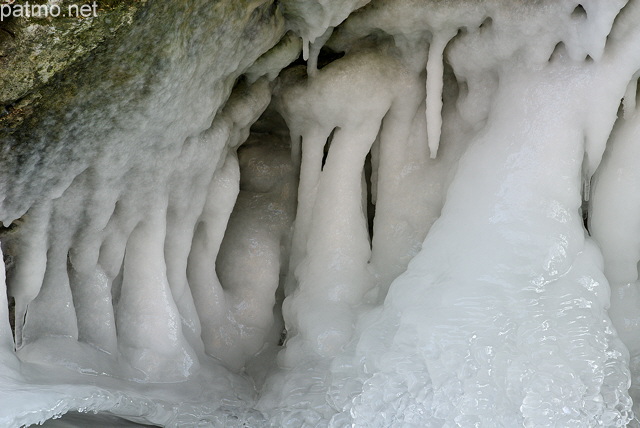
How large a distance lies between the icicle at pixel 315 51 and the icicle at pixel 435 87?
1.20ft

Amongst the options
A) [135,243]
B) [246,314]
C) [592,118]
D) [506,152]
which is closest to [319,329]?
[246,314]

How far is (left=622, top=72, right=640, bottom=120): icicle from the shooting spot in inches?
112

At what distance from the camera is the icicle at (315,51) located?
3.01 m

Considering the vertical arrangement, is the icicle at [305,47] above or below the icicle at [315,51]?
above

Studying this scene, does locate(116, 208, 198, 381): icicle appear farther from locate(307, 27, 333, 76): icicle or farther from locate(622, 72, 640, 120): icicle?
locate(622, 72, 640, 120): icicle

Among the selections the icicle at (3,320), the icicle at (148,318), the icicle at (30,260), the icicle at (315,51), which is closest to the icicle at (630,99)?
the icicle at (315,51)

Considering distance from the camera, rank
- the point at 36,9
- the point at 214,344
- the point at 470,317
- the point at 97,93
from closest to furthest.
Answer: the point at 36,9 → the point at 97,93 → the point at 470,317 → the point at 214,344

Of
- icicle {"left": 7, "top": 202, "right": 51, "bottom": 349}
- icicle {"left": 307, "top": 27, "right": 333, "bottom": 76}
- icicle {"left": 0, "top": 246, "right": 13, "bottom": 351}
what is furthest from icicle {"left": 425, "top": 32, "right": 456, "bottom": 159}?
icicle {"left": 0, "top": 246, "right": 13, "bottom": 351}

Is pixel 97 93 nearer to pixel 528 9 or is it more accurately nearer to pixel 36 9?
pixel 36 9

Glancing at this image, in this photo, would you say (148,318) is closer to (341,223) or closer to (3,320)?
(3,320)

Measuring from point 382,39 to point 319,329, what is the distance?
1.09 m

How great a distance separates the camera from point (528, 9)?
9.12ft

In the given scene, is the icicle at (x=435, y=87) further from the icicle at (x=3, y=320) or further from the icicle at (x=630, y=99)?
the icicle at (x=3, y=320)

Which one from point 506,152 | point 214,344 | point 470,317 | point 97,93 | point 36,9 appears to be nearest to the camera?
point 36,9
